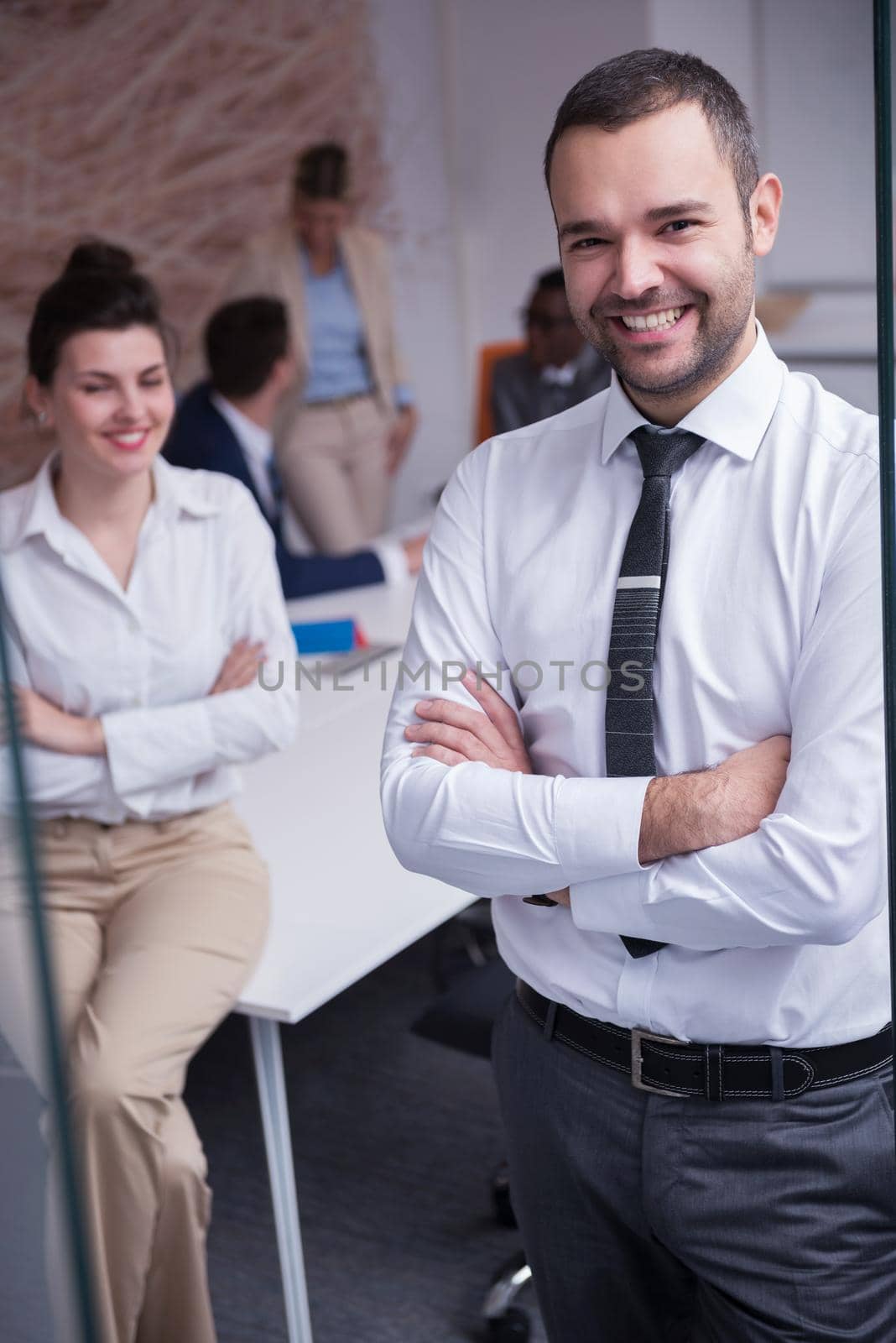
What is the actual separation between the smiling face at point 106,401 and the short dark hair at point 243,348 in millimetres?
1235

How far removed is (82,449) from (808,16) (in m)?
3.33

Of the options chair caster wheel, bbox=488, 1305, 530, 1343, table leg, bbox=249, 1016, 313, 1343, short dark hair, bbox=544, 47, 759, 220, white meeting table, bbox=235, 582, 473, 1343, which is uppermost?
short dark hair, bbox=544, 47, 759, 220

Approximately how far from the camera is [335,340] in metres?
5.12

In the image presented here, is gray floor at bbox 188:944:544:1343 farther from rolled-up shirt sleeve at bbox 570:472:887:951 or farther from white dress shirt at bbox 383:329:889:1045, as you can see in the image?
rolled-up shirt sleeve at bbox 570:472:887:951

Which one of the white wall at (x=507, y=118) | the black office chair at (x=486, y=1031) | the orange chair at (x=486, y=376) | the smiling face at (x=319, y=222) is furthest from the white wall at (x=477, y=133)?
the black office chair at (x=486, y=1031)

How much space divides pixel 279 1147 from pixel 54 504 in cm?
97

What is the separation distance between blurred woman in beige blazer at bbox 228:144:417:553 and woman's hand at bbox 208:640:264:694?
109 inches

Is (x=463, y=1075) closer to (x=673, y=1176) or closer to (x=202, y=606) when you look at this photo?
(x=202, y=606)

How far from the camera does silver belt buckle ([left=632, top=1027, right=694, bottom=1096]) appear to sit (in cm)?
134

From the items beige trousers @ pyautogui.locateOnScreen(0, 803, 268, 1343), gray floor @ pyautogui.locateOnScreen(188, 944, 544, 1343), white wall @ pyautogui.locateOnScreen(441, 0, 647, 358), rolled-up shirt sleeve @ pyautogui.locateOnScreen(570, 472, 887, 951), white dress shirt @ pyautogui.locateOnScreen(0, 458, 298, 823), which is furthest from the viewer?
white wall @ pyautogui.locateOnScreen(441, 0, 647, 358)

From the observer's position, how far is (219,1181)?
272cm

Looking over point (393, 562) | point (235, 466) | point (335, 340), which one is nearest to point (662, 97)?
point (235, 466)

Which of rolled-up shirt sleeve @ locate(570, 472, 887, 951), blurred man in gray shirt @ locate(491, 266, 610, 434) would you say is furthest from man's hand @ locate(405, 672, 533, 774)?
blurred man in gray shirt @ locate(491, 266, 610, 434)

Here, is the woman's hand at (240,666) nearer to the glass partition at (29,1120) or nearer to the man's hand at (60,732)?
the man's hand at (60,732)
